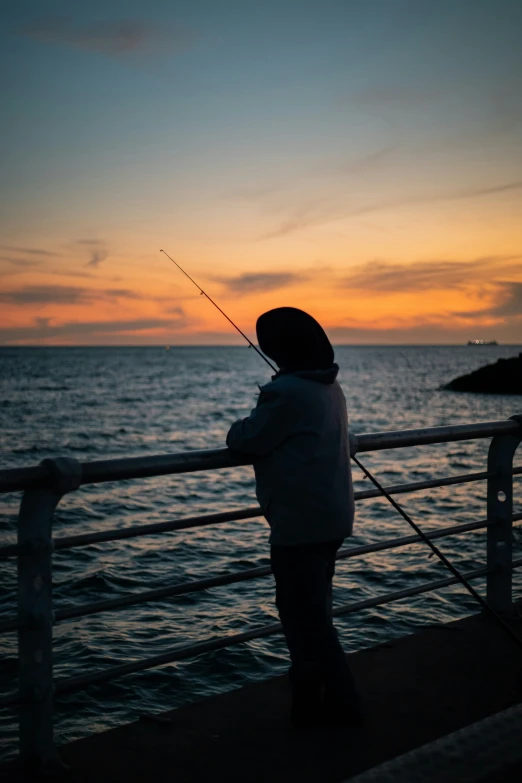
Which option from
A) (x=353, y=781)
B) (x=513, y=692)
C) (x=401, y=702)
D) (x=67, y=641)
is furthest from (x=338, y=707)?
(x=67, y=641)

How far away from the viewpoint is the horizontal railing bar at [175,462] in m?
2.51

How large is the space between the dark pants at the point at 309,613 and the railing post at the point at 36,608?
0.85m

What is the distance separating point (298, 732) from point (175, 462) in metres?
1.16

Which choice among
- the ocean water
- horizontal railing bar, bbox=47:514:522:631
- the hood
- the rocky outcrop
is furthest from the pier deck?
the rocky outcrop

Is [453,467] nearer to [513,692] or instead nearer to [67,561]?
[67,561]

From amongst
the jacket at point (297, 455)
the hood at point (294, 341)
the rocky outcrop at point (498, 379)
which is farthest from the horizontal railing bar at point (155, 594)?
the rocky outcrop at point (498, 379)

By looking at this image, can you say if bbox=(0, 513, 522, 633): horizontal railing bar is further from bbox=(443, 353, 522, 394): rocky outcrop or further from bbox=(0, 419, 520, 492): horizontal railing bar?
bbox=(443, 353, 522, 394): rocky outcrop

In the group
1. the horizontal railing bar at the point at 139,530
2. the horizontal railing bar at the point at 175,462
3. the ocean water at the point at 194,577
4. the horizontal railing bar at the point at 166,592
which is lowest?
the ocean water at the point at 194,577

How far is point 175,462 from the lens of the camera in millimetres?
2844

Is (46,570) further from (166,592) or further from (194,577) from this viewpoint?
(194,577)

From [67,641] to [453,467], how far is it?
634 inches

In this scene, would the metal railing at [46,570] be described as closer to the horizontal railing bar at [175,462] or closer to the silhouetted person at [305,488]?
the horizontal railing bar at [175,462]

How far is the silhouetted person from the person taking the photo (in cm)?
285

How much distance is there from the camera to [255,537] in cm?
1330
